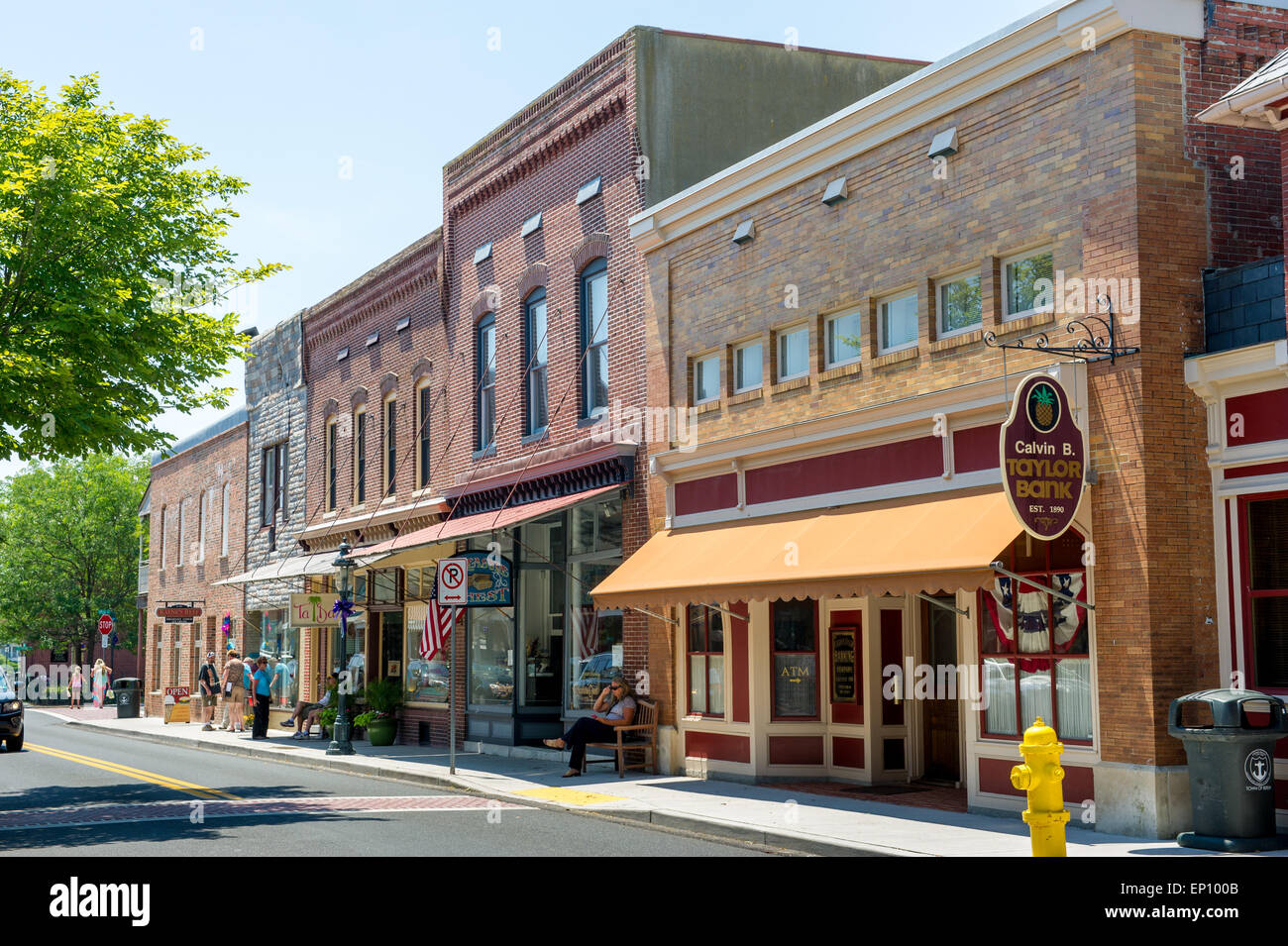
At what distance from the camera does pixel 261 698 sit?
28859 millimetres

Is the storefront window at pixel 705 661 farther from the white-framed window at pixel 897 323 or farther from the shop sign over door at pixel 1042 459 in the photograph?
the shop sign over door at pixel 1042 459

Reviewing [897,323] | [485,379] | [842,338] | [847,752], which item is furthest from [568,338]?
[847,752]

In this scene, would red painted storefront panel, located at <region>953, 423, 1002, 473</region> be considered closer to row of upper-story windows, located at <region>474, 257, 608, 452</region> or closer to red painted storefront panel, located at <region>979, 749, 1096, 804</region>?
red painted storefront panel, located at <region>979, 749, 1096, 804</region>

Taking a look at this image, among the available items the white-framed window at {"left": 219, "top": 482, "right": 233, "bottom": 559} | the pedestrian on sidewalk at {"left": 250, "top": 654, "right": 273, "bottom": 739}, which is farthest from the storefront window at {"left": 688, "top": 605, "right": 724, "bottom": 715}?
the white-framed window at {"left": 219, "top": 482, "right": 233, "bottom": 559}

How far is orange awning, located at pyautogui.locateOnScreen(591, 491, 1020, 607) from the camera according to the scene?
12.5m

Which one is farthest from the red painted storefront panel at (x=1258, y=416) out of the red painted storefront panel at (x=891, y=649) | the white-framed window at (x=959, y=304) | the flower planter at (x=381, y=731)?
the flower planter at (x=381, y=731)

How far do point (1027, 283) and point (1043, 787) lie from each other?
19.4ft

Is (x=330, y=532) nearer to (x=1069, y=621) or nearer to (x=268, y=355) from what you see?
(x=268, y=355)

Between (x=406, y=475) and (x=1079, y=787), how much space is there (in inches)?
708

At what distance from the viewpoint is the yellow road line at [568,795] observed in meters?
15.3

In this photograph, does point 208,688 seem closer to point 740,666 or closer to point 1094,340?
point 740,666

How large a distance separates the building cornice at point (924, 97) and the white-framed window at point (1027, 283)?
1758mm

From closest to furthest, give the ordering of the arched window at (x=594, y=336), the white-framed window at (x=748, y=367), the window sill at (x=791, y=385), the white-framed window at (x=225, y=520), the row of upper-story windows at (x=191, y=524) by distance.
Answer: the window sill at (x=791, y=385)
the white-framed window at (x=748, y=367)
the arched window at (x=594, y=336)
the white-framed window at (x=225, y=520)
the row of upper-story windows at (x=191, y=524)

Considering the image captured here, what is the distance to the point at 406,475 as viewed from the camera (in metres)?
27.7
